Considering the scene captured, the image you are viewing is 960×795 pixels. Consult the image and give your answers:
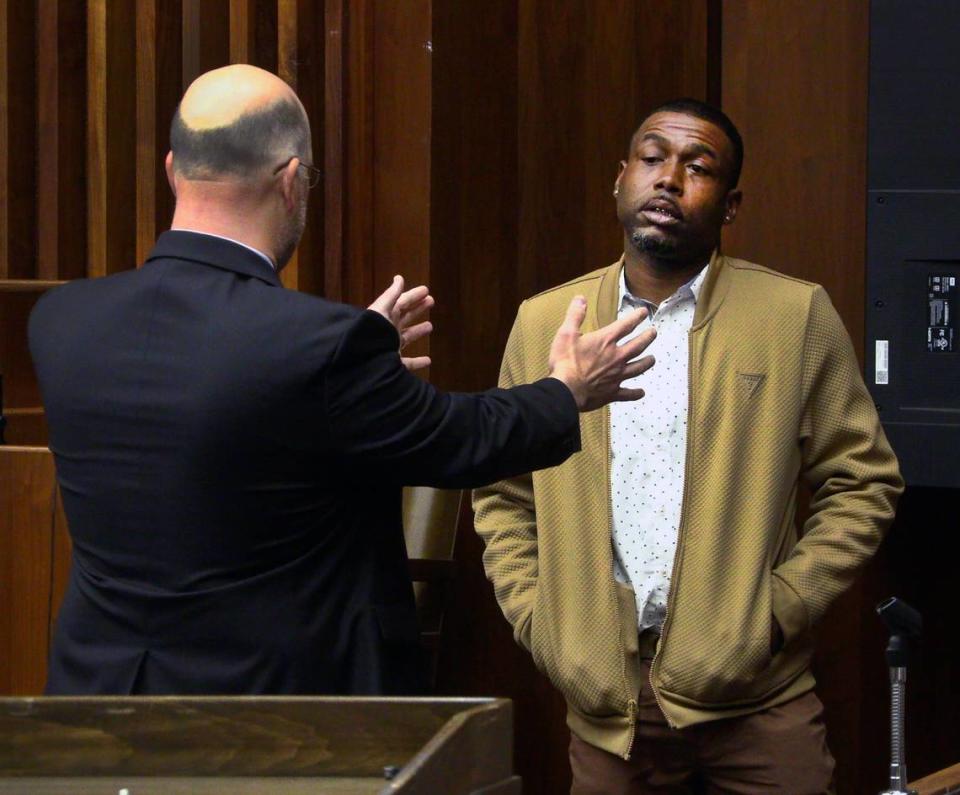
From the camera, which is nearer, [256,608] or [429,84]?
[256,608]

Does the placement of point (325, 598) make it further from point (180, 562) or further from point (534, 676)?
point (534, 676)

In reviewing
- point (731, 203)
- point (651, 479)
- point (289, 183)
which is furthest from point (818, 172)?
point (289, 183)

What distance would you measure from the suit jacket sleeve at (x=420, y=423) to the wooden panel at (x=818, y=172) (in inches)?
58.7

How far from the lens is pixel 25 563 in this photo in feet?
10.7

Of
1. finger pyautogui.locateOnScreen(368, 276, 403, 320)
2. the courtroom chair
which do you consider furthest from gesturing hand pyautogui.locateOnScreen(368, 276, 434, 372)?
the courtroom chair

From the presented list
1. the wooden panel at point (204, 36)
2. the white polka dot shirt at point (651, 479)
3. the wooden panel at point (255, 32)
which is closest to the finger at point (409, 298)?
the white polka dot shirt at point (651, 479)

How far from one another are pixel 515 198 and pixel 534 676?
1.08 meters

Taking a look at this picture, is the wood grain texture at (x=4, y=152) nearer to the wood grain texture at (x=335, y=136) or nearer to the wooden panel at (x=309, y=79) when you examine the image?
the wooden panel at (x=309, y=79)

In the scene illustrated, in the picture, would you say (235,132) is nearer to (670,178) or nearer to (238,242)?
(238,242)

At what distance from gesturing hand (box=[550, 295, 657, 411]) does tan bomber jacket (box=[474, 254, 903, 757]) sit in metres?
0.54

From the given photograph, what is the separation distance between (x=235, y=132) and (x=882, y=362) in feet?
5.19

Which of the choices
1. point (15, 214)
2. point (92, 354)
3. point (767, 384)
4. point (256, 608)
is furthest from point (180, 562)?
point (15, 214)

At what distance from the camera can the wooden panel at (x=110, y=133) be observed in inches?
144

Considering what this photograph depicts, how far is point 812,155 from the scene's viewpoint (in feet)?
11.0
